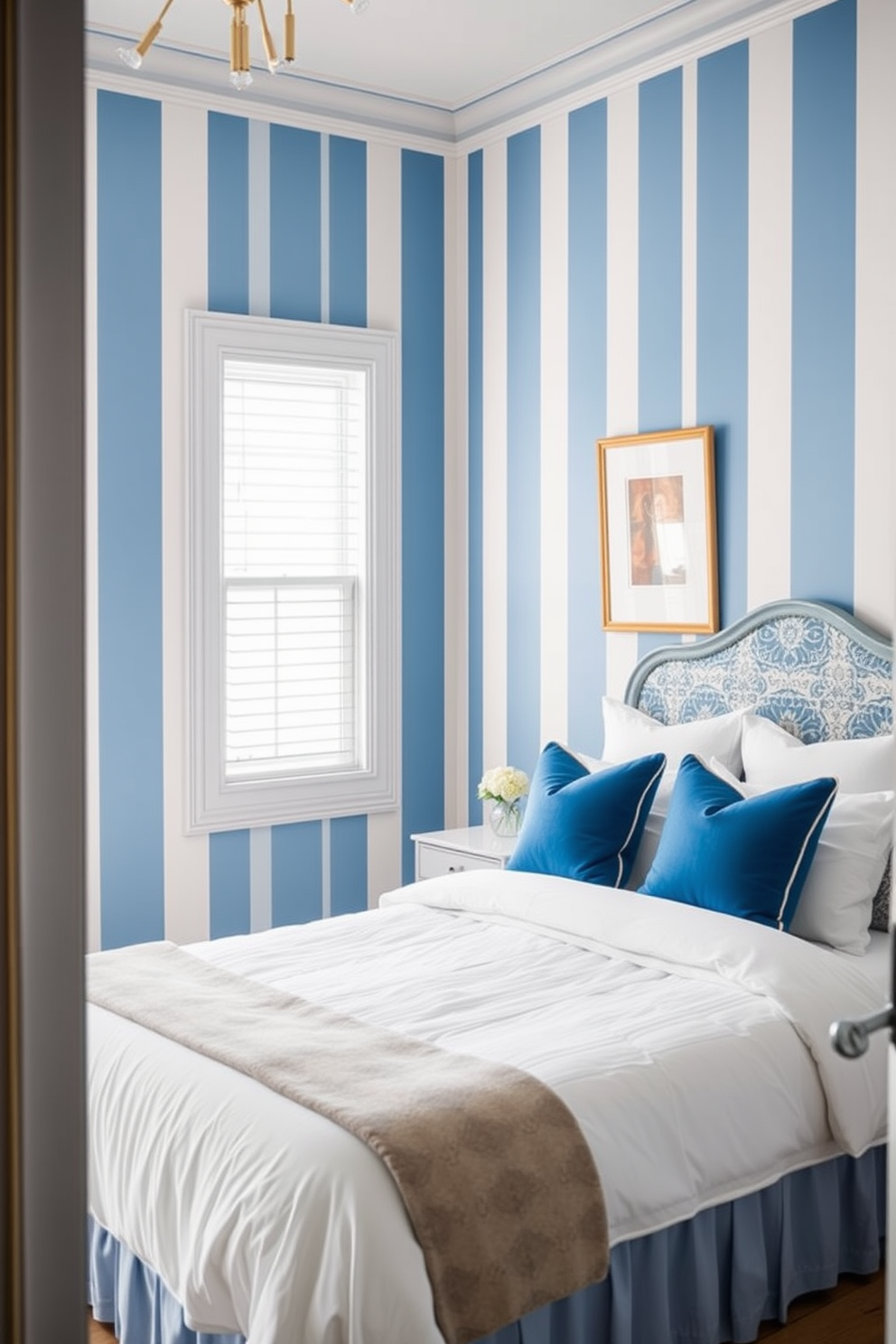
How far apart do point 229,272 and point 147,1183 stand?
3105 millimetres

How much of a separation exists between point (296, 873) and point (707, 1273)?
8.26 feet

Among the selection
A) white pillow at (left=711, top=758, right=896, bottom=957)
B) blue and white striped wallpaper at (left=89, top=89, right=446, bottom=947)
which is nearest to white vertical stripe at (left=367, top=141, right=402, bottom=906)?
blue and white striped wallpaper at (left=89, top=89, right=446, bottom=947)

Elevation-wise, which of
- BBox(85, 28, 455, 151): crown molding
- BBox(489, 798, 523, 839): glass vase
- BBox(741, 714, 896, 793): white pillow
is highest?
BBox(85, 28, 455, 151): crown molding

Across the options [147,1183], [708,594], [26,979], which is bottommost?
[147,1183]

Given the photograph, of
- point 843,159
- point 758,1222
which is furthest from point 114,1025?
point 843,159

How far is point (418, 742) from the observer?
5.20 metres

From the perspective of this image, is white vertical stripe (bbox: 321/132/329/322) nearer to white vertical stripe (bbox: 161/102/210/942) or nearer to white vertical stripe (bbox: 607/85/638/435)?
white vertical stripe (bbox: 161/102/210/942)

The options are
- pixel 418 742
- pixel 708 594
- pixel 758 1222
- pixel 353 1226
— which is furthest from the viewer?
pixel 418 742

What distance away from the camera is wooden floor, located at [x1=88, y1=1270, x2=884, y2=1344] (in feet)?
8.95

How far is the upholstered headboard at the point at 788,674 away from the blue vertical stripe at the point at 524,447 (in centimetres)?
67

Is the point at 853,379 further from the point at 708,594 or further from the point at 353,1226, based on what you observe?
the point at 353,1226

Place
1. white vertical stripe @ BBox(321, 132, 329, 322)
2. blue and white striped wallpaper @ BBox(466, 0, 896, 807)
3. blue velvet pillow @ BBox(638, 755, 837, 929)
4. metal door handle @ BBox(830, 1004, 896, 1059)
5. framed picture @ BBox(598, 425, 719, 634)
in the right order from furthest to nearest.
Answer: white vertical stripe @ BBox(321, 132, 329, 322)
framed picture @ BBox(598, 425, 719, 634)
blue and white striped wallpaper @ BBox(466, 0, 896, 807)
blue velvet pillow @ BBox(638, 755, 837, 929)
metal door handle @ BBox(830, 1004, 896, 1059)

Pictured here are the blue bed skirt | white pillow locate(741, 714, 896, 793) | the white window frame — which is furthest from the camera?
the white window frame

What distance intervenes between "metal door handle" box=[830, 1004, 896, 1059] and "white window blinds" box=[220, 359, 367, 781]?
141 inches
